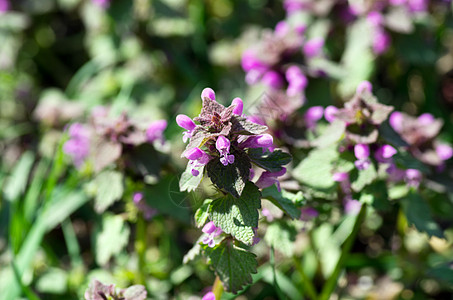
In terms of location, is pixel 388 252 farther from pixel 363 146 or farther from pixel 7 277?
pixel 7 277

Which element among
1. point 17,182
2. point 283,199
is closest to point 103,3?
point 17,182

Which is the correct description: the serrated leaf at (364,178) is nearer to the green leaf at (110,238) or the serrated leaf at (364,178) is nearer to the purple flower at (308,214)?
the purple flower at (308,214)

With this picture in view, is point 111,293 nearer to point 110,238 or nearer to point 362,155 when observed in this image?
point 110,238

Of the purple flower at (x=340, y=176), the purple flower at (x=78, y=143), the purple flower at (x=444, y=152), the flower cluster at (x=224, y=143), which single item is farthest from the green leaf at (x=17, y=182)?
the purple flower at (x=444, y=152)

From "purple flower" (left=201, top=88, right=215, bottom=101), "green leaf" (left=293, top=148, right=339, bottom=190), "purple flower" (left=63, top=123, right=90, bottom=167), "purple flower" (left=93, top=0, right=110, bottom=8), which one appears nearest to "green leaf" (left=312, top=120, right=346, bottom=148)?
"green leaf" (left=293, top=148, right=339, bottom=190)

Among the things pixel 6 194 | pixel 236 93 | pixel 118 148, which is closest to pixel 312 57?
pixel 236 93

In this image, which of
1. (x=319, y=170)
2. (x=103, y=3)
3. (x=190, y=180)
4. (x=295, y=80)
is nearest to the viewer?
(x=190, y=180)

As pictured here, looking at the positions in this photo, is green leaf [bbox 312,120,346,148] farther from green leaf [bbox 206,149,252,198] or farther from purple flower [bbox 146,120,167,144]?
purple flower [bbox 146,120,167,144]

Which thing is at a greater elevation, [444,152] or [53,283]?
[444,152]
